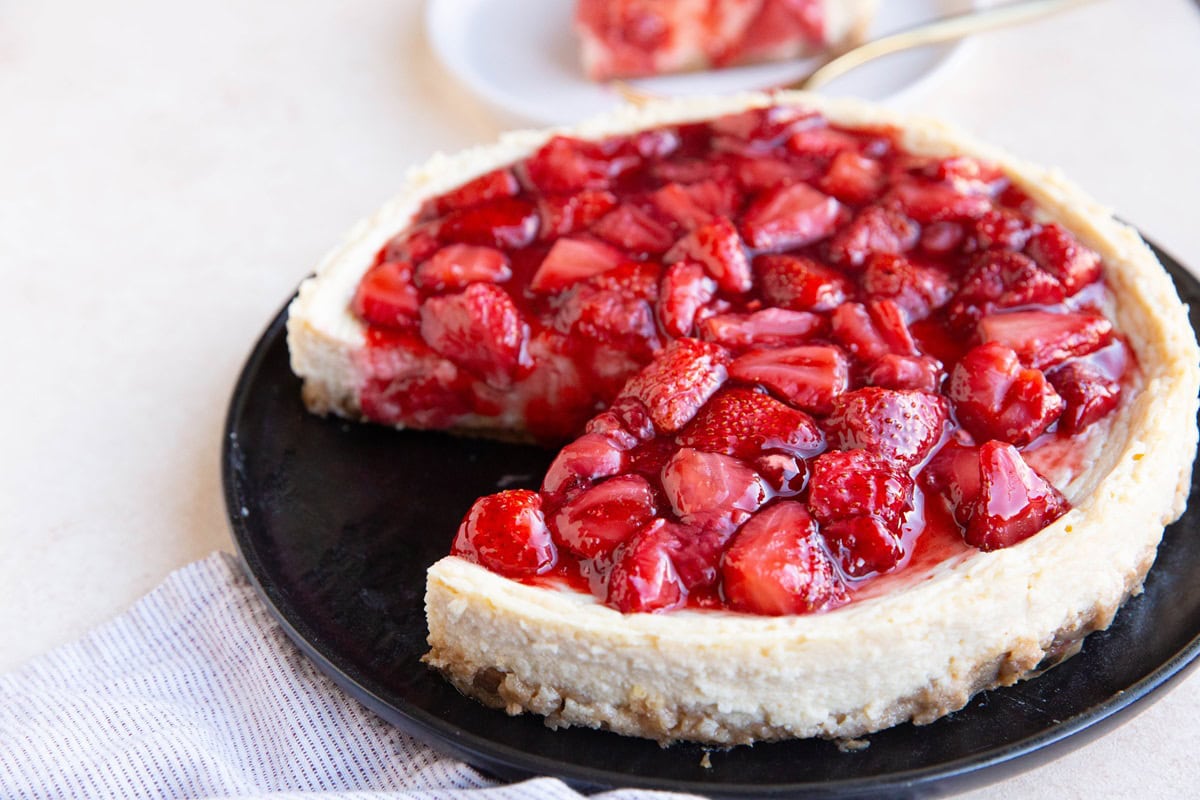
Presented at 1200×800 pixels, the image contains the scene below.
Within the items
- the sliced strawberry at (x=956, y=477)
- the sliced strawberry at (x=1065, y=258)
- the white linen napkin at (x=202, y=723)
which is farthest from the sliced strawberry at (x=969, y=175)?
the white linen napkin at (x=202, y=723)

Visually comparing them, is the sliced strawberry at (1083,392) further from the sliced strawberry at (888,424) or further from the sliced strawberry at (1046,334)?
the sliced strawberry at (888,424)

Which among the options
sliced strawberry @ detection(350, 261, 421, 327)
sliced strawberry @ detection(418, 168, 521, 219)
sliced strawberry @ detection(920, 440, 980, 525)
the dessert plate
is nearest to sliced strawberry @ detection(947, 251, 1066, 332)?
sliced strawberry @ detection(920, 440, 980, 525)

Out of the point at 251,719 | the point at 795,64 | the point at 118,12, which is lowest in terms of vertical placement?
the point at 251,719

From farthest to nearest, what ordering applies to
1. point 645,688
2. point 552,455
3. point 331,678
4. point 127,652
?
1. point 552,455
2. point 127,652
3. point 331,678
4. point 645,688

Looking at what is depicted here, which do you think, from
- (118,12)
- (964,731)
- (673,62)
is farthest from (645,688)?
(118,12)

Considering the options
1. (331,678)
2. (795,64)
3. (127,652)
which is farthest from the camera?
(795,64)

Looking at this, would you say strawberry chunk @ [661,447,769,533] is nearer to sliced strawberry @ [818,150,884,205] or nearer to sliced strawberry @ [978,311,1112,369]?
sliced strawberry @ [978,311,1112,369]

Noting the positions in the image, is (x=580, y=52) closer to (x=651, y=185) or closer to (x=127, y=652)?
(x=651, y=185)
